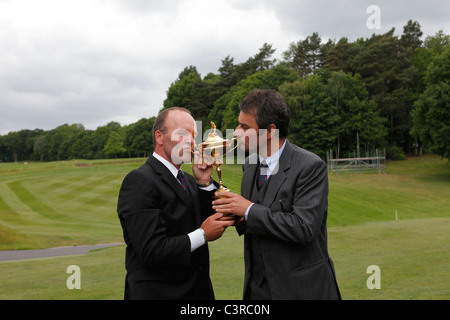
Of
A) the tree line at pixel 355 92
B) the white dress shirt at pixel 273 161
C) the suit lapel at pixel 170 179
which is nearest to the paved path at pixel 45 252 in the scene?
the suit lapel at pixel 170 179

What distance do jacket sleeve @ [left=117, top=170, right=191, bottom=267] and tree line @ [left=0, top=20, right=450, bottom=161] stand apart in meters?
47.8

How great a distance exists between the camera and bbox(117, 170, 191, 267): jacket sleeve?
294 cm

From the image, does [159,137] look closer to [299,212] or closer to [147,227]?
[147,227]

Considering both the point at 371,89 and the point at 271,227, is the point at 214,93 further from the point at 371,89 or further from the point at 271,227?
the point at 271,227

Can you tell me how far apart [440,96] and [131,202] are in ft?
166

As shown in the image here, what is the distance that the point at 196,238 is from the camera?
313 centimetres

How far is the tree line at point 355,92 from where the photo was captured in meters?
48.0

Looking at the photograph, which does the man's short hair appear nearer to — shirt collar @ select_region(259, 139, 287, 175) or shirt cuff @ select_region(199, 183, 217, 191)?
shirt collar @ select_region(259, 139, 287, 175)

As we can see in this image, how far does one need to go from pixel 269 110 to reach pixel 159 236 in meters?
1.38

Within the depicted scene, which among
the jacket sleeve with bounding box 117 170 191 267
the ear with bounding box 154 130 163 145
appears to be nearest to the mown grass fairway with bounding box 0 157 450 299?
the jacket sleeve with bounding box 117 170 191 267

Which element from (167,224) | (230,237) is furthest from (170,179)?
(230,237)

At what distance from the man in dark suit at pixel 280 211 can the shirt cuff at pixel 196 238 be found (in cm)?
27

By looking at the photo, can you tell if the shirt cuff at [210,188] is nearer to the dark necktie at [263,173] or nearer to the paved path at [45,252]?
the dark necktie at [263,173]
